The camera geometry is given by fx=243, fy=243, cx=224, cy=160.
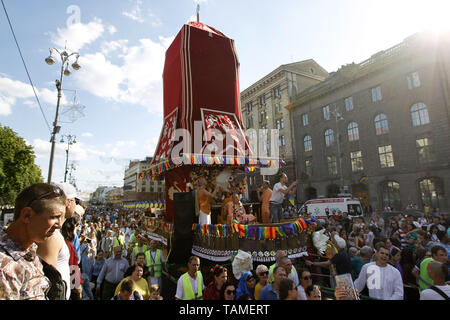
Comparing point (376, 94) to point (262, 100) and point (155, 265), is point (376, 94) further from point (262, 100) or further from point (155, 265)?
point (155, 265)

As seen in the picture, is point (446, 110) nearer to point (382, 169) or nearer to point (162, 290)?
point (382, 169)

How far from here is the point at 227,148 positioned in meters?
9.43

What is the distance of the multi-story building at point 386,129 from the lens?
926 inches

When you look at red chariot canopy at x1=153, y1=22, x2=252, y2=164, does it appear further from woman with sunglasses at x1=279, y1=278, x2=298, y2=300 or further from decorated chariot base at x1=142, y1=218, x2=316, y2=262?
woman with sunglasses at x1=279, y1=278, x2=298, y2=300

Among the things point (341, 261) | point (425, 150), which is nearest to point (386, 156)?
point (425, 150)

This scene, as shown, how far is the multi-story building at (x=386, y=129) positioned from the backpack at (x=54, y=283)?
92.3ft

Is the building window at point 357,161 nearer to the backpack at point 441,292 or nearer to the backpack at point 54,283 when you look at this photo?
the backpack at point 441,292

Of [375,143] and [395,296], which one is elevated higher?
[375,143]

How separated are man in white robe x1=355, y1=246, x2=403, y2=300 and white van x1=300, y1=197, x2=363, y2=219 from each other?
15.4m

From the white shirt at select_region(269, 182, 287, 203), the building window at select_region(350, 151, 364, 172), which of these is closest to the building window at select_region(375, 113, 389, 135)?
the building window at select_region(350, 151, 364, 172)

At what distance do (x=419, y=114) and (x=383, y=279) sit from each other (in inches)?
1079

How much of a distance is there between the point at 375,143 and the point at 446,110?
6651 mm
